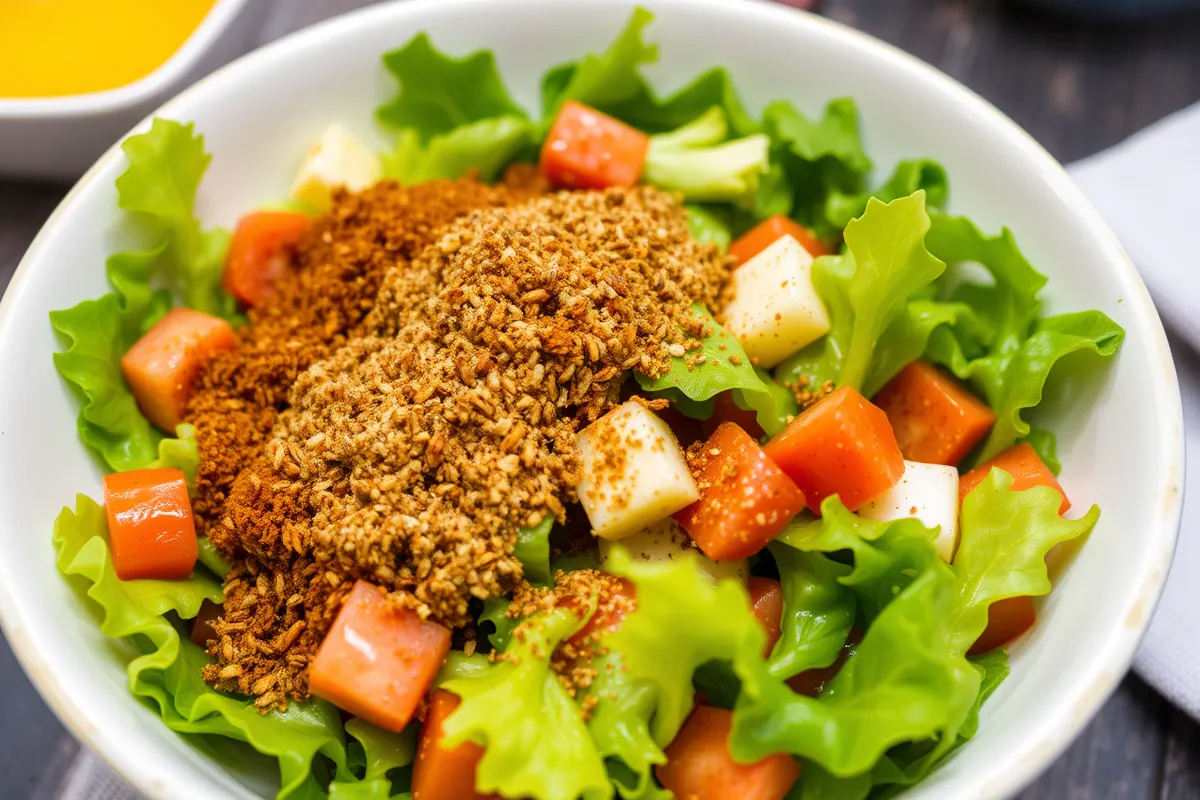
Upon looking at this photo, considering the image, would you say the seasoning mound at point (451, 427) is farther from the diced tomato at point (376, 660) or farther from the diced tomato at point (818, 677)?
the diced tomato at point (818, 677)

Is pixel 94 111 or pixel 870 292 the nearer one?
pixel 870 292

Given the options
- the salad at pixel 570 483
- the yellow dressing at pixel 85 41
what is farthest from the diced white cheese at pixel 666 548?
the yellow dressing at pixel 85 41

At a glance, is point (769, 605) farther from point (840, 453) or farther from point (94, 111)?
point (94, 111)

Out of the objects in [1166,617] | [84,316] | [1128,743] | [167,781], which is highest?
A: [84,316]

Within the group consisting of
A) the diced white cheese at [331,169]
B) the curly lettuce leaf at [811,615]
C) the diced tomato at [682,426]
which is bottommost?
the curly lettuce leaf at [811,615]

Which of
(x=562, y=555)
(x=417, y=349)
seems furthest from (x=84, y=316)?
(x=562, y=555)

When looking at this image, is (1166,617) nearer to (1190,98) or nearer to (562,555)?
(562,555)

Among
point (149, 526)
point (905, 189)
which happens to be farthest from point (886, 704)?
point (149, 526)
